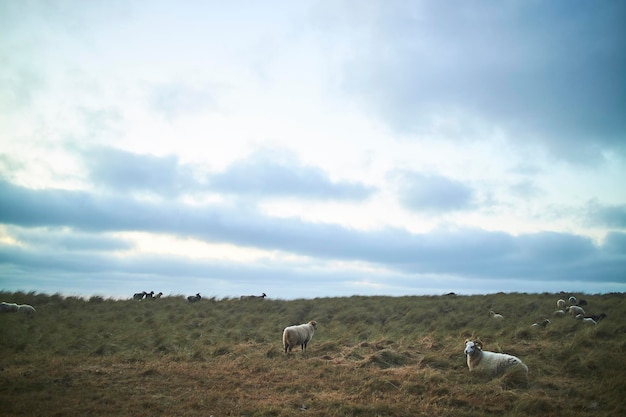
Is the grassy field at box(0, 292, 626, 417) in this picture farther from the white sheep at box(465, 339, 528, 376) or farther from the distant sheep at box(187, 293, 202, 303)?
the distant sheep at box(187, 293, 202, 303)

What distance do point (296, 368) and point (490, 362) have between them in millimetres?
6915

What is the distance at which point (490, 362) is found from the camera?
44.9ft

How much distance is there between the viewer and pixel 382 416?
986 cm

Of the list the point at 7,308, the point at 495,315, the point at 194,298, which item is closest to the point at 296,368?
the point at 495,315

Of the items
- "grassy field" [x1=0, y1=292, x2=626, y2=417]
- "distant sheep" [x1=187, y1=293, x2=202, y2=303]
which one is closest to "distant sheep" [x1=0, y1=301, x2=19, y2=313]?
"grassy field" [x1=0, y1=292, x2=626, y2=417]

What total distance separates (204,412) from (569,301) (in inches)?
1200

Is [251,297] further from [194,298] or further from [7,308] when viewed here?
[7,308]

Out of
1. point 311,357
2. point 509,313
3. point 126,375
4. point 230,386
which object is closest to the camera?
point 230,386

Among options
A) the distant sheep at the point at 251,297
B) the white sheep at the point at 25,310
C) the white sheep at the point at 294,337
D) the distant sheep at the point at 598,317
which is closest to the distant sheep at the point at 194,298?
the distant sheep at the point at 251,297

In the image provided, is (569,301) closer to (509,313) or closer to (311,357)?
(509,313)

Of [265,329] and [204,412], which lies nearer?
[204,412]

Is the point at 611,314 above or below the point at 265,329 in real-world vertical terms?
above

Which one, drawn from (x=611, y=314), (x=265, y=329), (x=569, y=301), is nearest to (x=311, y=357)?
(x=265, y=329)

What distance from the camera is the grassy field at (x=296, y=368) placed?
10414 millimetres
